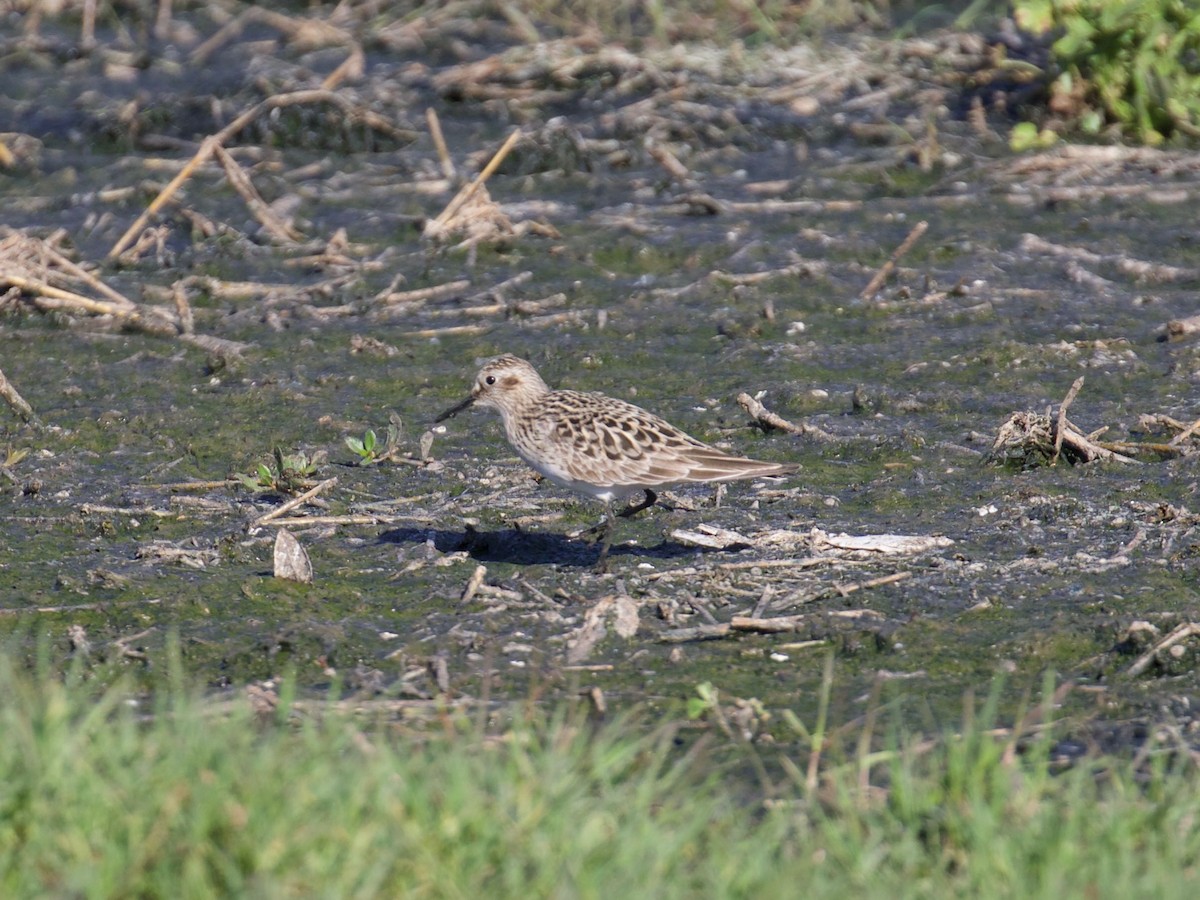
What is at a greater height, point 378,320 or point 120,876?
point 120,876

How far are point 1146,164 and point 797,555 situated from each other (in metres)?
5.86

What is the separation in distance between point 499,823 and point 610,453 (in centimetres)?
317

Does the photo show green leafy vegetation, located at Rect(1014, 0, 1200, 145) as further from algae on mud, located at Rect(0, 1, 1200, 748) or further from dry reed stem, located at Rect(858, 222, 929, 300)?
dry reed stem, located at Rect(858, 222, 929, 300)

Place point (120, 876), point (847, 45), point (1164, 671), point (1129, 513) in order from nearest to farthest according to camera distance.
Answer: point (120, 876) < point (1164, 671) < point (1129, 513) < point (847, 45)

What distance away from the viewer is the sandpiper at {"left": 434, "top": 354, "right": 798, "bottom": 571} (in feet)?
23.3

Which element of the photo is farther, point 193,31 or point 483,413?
point 193,31

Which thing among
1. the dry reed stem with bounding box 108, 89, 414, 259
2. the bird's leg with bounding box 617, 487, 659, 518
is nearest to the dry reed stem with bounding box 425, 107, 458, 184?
the dry reed stem with bounding box 108, 89, 414, 259

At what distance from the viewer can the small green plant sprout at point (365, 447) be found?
7.89m

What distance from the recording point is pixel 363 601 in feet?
21.7

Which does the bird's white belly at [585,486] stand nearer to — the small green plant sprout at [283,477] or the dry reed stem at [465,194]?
the small green plant sprout at [283,477]

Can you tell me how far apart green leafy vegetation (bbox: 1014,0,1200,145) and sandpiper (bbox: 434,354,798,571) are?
5.47 m

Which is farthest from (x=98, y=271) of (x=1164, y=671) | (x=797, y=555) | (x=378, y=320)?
(x=1164, y=671)

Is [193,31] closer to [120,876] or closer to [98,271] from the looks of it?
[98,271]

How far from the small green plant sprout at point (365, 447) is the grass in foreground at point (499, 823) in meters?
3.29
